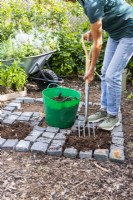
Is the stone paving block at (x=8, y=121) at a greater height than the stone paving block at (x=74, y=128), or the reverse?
the stone paving block at (x=8, y=121)

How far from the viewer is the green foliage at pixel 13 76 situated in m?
4.49

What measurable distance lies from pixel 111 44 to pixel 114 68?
321 millimetres

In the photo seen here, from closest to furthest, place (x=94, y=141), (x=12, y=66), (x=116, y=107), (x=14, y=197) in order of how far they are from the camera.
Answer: (x=14, y=197)
(x=94, y=141)
(x=116, y=107)
(x=12, y=66)

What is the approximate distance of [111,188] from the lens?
2.57m

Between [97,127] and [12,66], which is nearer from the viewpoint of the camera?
[97,127]

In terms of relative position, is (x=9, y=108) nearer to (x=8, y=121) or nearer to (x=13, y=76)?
(x=8, y=121)

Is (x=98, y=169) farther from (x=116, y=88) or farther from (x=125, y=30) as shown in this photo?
(x=125, y=30)

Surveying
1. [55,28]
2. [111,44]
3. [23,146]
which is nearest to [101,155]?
[23,146]

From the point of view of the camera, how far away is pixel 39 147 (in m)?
3.11

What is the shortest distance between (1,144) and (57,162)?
0.63 m

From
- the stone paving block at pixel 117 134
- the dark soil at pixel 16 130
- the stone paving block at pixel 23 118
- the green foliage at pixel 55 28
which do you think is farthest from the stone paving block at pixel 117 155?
the green foliage at pixel 55 28

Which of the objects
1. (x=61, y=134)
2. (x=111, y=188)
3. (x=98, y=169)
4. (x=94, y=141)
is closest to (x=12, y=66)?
(x=61, y=134)

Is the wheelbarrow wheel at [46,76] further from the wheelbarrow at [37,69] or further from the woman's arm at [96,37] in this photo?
the woman's arm at [96,37]

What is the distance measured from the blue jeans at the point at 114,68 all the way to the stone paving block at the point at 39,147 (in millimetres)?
834
